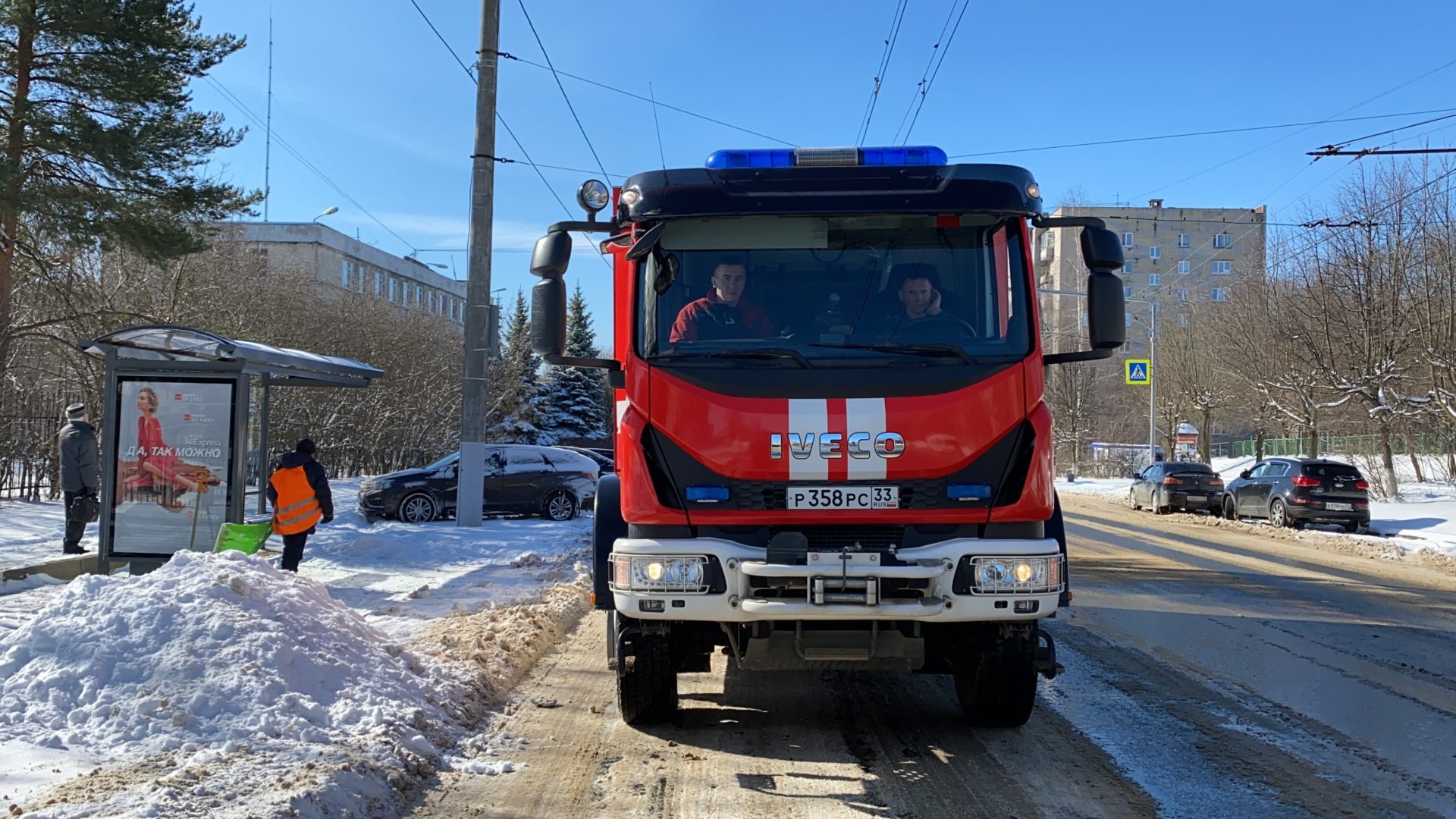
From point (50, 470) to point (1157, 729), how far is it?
2001cm

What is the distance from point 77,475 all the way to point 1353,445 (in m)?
42.7

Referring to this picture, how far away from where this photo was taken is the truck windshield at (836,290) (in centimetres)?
532

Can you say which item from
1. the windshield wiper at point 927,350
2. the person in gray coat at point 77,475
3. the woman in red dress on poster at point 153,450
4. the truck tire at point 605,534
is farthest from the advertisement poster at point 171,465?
the windshield wiper at point 927,350

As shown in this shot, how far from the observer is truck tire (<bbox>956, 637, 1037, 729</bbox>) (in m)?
5.59

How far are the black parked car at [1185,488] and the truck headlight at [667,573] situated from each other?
26.4m

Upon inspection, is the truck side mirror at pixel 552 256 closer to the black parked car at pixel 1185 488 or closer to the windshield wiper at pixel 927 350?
the windshield wiper at pixel 927 350

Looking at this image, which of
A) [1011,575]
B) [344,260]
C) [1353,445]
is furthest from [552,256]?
[344,260]

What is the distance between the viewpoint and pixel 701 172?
548 cm

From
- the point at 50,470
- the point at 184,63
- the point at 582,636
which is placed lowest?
the point at 582,636

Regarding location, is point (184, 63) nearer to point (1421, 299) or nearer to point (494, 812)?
point (494, 812)

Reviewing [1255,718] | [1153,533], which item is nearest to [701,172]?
[1255,718]

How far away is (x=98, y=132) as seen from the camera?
1549 cm

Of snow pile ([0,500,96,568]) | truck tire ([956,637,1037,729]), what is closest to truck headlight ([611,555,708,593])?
truck tire ([956,637,1037,729])

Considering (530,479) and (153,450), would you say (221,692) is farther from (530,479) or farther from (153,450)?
(530,479)
